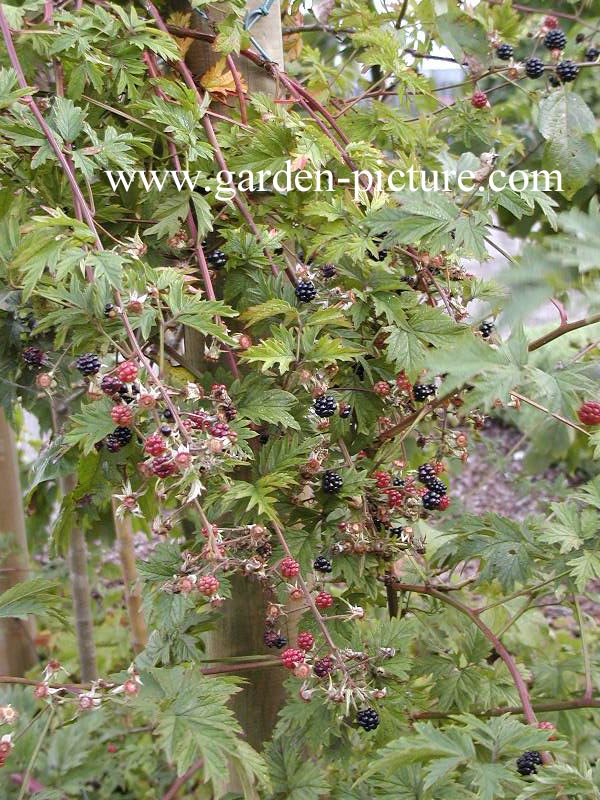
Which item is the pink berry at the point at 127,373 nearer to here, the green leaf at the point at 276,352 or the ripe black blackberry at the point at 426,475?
the green leaf at the point at 276,352

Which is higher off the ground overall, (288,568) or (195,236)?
(195,236)

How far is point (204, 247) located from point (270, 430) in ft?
1.00

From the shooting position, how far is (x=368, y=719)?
0.90 metres

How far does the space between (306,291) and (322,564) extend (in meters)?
0.34

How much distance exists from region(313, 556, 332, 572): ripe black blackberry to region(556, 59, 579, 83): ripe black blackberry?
3.25ft

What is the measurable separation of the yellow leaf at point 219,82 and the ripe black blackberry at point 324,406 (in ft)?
1.59

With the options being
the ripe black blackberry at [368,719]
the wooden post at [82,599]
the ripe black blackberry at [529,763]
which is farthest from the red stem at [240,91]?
the wooden post at [82,599]

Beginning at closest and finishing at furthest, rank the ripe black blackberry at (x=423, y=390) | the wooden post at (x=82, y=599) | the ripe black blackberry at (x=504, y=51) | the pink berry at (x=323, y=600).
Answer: the pink berry at (x=323, y=600) < the ripe black blackberry at (x=423, y=390) < the ripe black blackberry at (x=504, y=51) < the wooden post at (x=82, y=599)

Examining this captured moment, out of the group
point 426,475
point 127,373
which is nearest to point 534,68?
point 426,475

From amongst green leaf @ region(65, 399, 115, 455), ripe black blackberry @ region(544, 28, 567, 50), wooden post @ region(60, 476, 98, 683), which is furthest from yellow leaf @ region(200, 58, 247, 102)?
wooden post @ region(60, 476, 98, 683)

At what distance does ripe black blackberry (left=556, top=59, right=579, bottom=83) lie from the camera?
1.41 metres

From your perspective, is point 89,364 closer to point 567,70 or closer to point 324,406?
point 324,406

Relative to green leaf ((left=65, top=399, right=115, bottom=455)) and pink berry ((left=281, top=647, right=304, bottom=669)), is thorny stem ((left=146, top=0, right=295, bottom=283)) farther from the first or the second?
pink berry ((left=281, top=647, right=304, bottom=669))

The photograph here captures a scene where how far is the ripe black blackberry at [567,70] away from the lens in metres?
1.41
